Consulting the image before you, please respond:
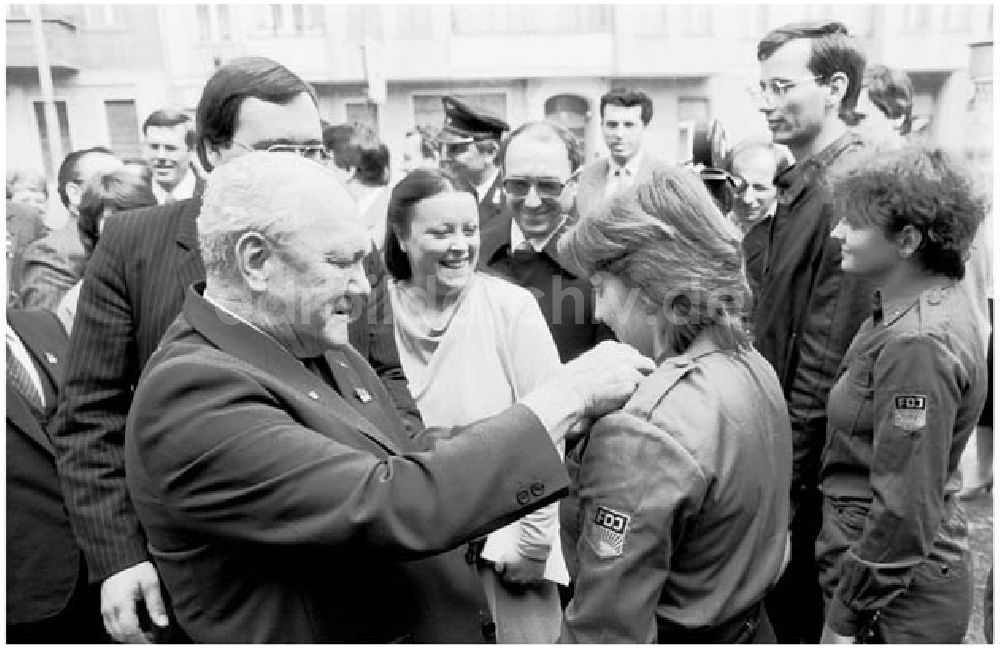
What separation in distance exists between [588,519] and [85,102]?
21.1m

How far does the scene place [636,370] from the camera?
142 cm

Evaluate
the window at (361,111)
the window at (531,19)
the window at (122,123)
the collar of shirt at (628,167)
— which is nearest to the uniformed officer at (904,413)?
the collar of shirt at (628,167)

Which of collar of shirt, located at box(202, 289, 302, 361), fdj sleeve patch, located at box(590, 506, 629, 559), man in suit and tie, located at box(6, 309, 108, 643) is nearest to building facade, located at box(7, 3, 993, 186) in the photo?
man in suit and tie, located at box(6, 309, 108, 643)

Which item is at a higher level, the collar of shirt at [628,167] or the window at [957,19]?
the window at [957,19]

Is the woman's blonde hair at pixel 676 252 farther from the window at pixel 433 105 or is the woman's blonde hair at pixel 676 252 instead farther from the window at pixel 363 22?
the window at pixel 433 105

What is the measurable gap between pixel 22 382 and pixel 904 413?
254 centimetres

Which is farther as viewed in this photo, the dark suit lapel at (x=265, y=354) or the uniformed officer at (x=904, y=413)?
the uniformed officer at (x=904, y=413)

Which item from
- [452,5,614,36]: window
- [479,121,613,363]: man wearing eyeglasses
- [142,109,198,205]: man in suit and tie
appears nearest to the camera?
[479,121,613,363]: man wearing eyeglasses

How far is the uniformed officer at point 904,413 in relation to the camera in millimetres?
1899

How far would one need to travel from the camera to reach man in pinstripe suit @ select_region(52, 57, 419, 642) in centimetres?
192

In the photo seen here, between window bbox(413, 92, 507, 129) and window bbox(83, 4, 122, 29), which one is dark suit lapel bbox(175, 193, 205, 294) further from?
window bbox(83, 4, 122, 29)

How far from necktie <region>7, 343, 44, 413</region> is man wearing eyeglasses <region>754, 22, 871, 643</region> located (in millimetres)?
2516

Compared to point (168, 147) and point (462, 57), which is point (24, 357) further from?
point (462, 57)

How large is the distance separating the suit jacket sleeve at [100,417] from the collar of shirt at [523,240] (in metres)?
1.65
